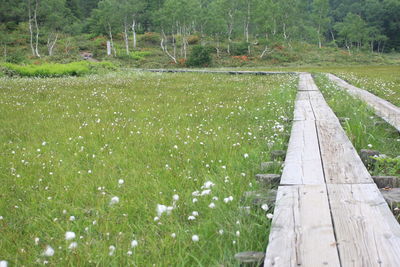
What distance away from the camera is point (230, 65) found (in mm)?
48281

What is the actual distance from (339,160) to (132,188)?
2.44m

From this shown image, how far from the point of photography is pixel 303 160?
387 cm

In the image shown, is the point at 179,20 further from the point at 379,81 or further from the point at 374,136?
the point at 374,136

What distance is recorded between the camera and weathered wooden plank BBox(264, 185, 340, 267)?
2002 mm

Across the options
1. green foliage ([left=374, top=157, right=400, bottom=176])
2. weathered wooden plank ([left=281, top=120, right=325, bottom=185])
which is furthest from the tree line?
green foliage ([left=374, top=157, right=400, bottom=176])

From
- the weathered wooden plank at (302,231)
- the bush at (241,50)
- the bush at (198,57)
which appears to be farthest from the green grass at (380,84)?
the bush at (241,50)

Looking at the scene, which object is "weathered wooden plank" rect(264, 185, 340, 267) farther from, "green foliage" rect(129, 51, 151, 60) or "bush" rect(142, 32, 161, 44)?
"bush" rect(142, 32, 161, 44)

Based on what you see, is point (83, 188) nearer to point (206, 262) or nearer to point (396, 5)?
point (206, 262)

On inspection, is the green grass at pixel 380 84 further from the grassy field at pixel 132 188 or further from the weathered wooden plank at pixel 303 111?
the grassy field at pixel 132 188

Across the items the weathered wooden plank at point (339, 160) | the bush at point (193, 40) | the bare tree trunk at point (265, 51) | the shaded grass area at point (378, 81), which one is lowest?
the shaded grass area at point (378, 81)

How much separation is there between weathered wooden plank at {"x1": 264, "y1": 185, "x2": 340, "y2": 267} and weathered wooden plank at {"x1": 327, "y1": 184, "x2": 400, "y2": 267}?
0.07 meters

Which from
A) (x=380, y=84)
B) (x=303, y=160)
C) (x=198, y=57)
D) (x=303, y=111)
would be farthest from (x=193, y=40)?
(x=303, y=160)

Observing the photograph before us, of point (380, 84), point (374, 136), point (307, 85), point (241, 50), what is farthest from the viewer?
point (241, 50)

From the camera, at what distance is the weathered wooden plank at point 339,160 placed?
3.29 meters
